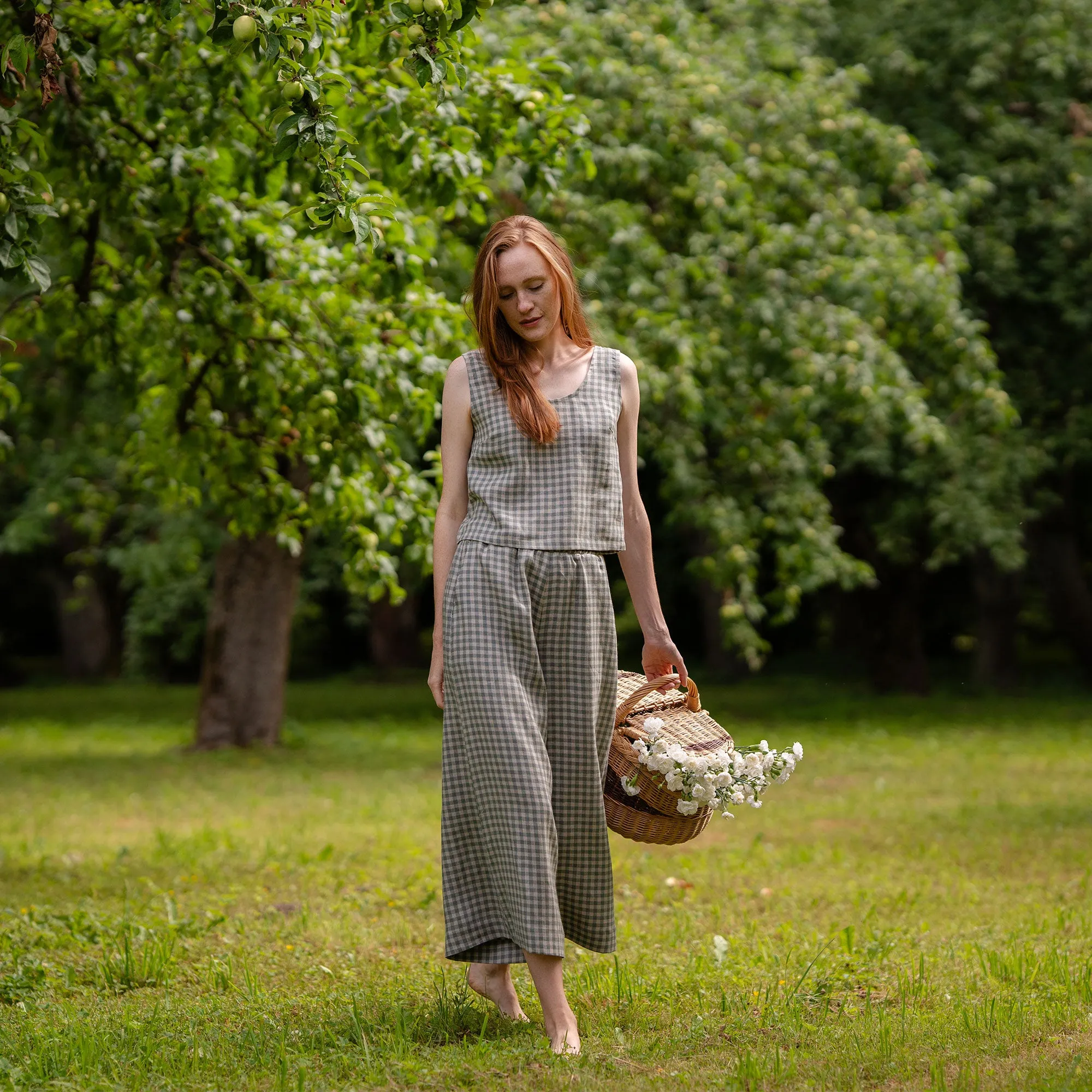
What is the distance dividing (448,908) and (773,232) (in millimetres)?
7445

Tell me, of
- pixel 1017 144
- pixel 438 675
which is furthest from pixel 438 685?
pixel 1017 144

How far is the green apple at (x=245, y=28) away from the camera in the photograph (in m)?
3.60

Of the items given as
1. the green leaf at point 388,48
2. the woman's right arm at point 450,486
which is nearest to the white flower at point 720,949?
the woman's right arm at point 450,486

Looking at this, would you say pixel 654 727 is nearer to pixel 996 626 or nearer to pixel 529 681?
pixel 529 681

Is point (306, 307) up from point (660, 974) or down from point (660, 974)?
up

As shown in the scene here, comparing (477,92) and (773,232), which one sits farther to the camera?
(773,232)

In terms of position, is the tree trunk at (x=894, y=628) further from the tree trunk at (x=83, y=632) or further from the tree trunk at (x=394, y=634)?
the tree trunk at (x=83, y=632)

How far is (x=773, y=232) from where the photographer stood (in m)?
10.4

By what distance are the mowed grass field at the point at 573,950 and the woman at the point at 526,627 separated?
0.34m

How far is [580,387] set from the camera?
4.02 metres

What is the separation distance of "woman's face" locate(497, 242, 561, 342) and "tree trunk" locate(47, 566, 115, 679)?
91.3 ft

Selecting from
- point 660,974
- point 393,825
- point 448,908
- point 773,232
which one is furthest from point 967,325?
point 448,908

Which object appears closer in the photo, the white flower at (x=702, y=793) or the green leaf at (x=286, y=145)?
the green leaf at (x=286, y=145)

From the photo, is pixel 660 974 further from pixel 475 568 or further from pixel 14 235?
pixel 14 235
